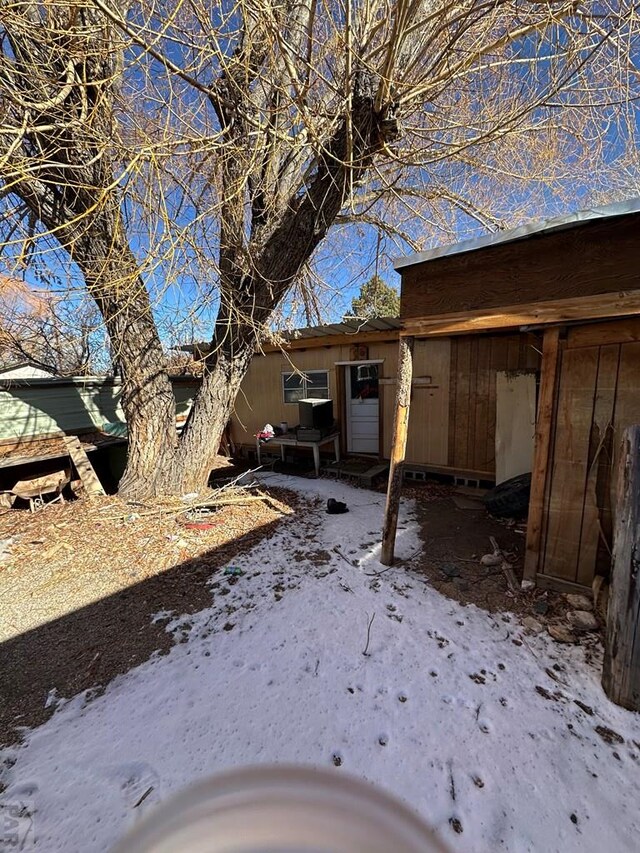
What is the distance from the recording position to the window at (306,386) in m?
7.56

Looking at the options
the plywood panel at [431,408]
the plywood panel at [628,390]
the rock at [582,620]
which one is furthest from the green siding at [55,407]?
the plywood panel at [628,390]

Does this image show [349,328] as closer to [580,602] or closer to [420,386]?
[420,386]

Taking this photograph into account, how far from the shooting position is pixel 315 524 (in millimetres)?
4391

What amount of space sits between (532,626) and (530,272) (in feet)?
8.39

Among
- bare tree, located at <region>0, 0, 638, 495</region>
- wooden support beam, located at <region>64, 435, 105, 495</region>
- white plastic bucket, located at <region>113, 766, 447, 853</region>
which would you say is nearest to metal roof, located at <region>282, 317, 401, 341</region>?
bare tree, located at <region>0, 0, 638, 495</region>

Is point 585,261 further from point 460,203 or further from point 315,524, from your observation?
point 460,203

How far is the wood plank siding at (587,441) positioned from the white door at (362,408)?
4.30 m

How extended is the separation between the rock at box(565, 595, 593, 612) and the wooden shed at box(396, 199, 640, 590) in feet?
0.38

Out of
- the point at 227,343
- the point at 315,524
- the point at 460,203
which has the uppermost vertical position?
the point at 460,203

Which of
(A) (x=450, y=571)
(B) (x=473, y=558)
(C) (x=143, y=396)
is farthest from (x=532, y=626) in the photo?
(C) (x=143, y=396)

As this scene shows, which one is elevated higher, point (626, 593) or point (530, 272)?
point (530, 272)

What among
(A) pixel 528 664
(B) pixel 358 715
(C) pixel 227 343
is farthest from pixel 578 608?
(C) pixel 227 343

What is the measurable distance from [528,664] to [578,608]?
2.53 feet

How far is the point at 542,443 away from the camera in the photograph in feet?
9.16
